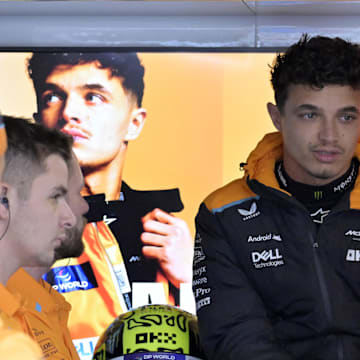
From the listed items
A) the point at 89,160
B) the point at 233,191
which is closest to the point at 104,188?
the point at 89,160

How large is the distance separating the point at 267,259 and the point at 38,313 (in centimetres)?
79

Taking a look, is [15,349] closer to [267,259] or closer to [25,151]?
[25,151]

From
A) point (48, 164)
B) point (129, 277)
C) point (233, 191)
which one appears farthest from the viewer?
point (129, 277)

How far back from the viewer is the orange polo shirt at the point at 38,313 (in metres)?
2.22

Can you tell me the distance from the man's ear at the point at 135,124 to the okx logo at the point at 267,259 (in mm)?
1383

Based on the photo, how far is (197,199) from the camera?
12.6 ft

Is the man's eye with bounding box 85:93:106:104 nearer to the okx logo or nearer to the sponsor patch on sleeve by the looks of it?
the sponsor patch on sleeve

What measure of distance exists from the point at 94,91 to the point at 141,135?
319mm

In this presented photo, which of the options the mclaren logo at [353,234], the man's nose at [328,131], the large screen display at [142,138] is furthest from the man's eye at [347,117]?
the large screen display at [142,138]

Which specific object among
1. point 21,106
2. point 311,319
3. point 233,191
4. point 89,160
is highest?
point 21,106

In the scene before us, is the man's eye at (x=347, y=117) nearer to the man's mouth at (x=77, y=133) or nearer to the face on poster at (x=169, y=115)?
the face on poster at (x=169, y=115)

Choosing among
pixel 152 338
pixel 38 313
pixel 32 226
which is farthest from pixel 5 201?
pixel 152 338

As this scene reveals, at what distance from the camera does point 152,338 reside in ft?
9.70

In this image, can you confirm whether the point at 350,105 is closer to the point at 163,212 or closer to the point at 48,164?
the point at 48,164
